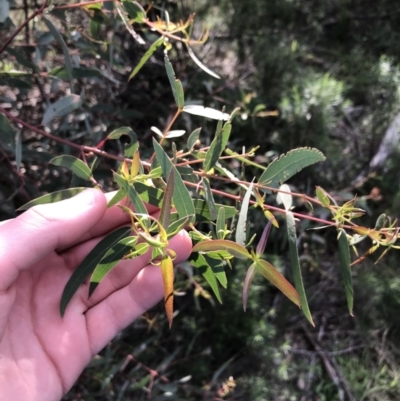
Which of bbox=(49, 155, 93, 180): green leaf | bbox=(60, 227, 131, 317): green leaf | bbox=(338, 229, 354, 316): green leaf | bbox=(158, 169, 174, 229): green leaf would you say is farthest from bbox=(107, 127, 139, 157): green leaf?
bbox=(338, 229, 354, 316): green leaf

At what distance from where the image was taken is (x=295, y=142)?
165 centimetres

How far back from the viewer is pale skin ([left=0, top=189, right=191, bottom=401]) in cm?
85

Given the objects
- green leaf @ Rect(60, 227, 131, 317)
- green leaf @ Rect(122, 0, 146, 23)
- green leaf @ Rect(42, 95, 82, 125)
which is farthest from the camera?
green leaf @ Rect(42, 95, 82, 125)

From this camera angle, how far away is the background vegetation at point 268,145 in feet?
4.84

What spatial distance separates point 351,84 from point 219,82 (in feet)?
2.08

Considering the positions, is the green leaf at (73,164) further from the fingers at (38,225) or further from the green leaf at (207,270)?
the green leaf at (207,270)

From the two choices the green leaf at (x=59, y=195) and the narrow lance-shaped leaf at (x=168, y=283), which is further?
the green leaf at (x=59, y=195)

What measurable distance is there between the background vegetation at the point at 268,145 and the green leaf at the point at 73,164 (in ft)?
1.55

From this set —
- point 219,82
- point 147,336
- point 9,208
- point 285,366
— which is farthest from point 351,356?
point 9,208

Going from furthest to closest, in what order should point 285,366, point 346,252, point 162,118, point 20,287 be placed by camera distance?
point 285,366 → point 162,118 → point 20,287 → point 346,252

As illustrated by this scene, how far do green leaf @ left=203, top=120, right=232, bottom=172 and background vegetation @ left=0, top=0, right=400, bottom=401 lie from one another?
0.67 m

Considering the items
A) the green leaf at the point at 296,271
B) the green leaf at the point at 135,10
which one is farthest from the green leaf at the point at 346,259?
the green leaf at the point at 135,10

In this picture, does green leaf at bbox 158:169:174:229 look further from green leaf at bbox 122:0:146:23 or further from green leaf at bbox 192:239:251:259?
green leaf at bbox 122:0:146:23

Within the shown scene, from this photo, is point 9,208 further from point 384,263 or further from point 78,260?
point 384,263
